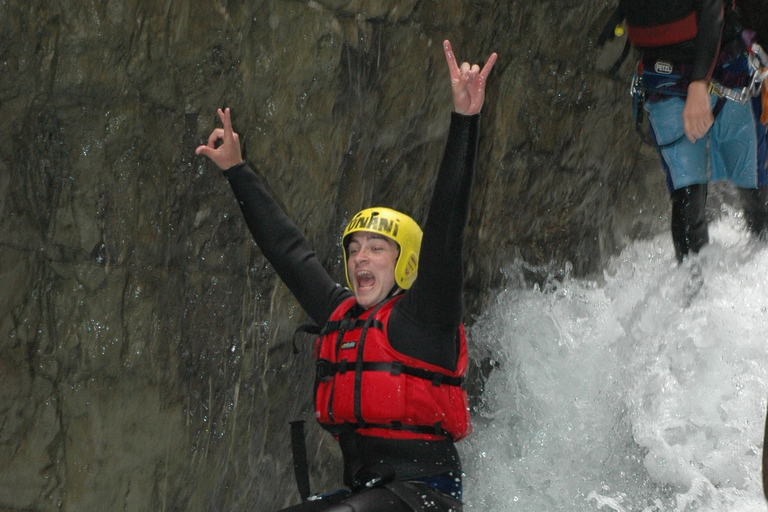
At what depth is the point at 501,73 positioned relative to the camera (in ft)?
15.5

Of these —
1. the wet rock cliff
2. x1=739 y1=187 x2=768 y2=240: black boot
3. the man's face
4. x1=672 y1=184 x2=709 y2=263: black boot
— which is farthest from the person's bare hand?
the man's face

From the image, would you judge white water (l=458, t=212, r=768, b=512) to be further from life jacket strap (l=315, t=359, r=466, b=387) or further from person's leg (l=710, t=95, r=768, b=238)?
life jacket strap (l=315, t=359, r=466, b=387)

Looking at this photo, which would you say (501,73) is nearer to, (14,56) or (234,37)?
(234,37)

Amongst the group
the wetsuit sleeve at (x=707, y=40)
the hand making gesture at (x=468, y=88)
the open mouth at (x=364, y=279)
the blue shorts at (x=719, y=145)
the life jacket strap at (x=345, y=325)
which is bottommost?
the life jacket strap at (x=345, y=325)

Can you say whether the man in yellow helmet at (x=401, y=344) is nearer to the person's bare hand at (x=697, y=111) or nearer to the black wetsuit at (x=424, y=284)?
the black wetsuit at (x=424, y=284)

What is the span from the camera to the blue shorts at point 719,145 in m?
4.30

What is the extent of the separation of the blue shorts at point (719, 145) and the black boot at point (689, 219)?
5 centimetres

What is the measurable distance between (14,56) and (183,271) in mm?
952

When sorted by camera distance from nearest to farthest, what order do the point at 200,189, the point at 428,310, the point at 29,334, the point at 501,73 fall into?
the point at 428,310 < the point at 29,334 < the point at 200,189 < the point at 501,73

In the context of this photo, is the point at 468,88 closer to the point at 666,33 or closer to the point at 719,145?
the point at 666,33

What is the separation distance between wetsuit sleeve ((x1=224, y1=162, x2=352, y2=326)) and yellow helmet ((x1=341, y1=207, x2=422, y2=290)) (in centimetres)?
11

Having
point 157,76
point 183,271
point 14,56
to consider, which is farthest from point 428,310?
point 14,56

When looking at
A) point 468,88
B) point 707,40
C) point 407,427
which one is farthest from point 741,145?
point 407,427

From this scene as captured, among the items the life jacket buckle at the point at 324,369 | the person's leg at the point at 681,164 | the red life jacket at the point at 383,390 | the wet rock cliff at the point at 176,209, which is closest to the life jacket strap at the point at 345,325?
the red life jacket at the point at 383,390
